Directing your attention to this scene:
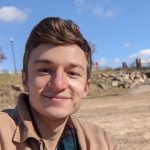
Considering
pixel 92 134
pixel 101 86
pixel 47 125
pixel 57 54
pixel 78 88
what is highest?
pixel 57 54

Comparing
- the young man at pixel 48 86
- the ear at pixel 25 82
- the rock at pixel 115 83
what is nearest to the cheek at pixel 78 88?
the young man at pixel 48 86

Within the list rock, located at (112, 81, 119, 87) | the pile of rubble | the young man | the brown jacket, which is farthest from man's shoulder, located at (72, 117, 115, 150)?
rock, located at (112, 81, 119, 87)

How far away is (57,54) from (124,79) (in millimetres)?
27986

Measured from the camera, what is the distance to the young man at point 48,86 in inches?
78.4

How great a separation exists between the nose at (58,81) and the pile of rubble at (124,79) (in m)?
25.6

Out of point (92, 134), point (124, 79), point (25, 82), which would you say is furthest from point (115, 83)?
point (25, 82)

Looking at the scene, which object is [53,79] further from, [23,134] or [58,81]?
[23,134]

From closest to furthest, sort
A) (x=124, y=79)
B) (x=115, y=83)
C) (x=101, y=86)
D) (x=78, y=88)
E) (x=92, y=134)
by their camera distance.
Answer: (x=78, y=88)
(x=92, y=134)
(x=101, y=86)
(x=115, y=83)
(x=124, y=79)

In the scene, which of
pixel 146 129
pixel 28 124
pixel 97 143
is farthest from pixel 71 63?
pixel 146 129

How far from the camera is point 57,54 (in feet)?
A: 6.56

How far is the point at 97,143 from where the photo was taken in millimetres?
2303

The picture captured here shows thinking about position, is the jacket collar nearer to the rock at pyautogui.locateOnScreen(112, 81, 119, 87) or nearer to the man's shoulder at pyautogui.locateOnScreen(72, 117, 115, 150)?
the man's shoulder at pyautogui.locateOnScreen(72, 117, 115, 150)

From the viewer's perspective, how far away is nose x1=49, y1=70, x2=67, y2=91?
198 centimetres

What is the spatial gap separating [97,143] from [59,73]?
0.51 metres
